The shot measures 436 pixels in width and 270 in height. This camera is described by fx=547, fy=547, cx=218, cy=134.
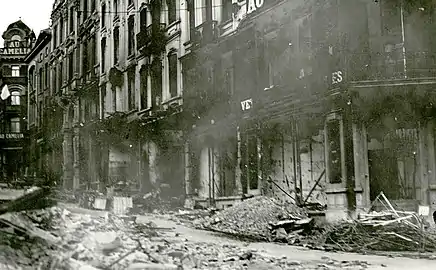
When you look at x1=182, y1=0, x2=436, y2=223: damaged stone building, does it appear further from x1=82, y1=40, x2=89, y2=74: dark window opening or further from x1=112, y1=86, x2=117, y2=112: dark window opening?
x1=82, y1=40, x2=89, y2=74: dark window opening

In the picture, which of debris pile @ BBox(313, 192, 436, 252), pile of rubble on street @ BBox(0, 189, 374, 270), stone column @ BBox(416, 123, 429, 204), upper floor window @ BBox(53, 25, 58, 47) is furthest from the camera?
upper floor window @ BBox(53, 25, 58, 47)

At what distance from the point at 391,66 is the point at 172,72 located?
136 centimetres

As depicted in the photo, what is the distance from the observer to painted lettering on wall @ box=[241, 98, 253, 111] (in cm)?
333

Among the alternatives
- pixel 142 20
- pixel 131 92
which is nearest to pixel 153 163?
pixel 131 92

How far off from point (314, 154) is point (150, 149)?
3.19ft

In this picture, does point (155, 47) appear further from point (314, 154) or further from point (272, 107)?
point (314, 154)

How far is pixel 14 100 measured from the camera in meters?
3.30

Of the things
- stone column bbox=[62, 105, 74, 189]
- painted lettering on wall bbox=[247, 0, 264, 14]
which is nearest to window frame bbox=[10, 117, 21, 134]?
Result: stone column bbox=[62, 105, 74, 189]

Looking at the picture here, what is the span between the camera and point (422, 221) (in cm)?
303

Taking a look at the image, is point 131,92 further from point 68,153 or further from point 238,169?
point 238,169

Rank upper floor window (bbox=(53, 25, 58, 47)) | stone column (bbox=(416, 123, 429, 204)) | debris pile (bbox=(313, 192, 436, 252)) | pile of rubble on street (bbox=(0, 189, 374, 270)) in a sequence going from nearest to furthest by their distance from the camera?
pile of rubble on street (bbox=(0, 189, 374, 270)) → debris pile (bbox=(313, 192, 436, 252)) → stone column (bbox=(416, 123, 429, 204)) → upper floor window (bbox=(53, 25, 58, 47))

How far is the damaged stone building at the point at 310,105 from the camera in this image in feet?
10.4

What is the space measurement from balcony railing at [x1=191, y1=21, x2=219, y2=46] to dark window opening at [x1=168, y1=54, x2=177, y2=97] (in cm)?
17

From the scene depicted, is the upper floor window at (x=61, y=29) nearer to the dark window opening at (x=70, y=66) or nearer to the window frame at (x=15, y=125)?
the dark window opening at (x=70, y=66)
